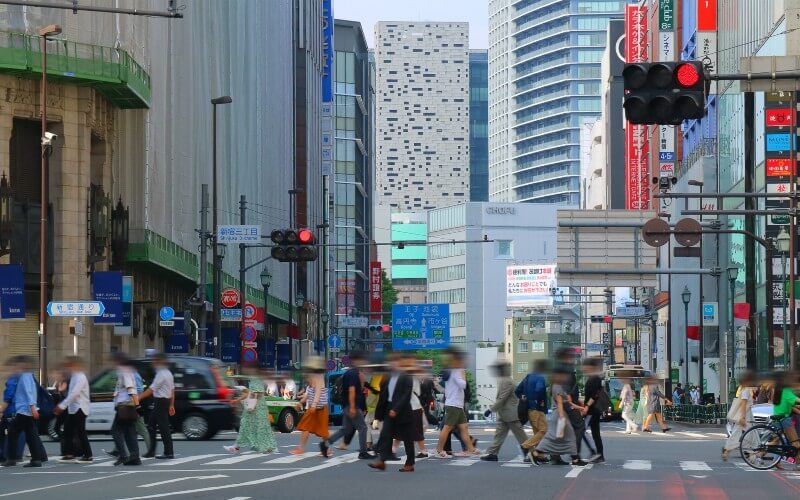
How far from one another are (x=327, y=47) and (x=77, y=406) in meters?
134

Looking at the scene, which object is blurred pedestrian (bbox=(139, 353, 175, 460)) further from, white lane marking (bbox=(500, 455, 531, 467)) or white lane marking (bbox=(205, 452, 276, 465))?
white lane marking (bbox=(500, 455, 531, 467))

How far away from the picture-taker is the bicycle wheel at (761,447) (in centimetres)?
2673

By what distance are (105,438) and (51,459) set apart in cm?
937

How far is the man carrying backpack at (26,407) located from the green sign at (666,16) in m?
93.8

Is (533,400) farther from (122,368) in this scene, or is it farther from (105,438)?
(105,438)

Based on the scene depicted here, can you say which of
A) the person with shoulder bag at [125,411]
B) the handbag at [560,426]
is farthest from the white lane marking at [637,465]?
the person with shoulder bag at [125,411]

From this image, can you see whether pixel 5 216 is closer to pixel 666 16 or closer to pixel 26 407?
pixel 26 407

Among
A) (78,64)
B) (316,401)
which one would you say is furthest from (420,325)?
(316,401)

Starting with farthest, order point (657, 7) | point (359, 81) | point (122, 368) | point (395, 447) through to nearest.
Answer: point (359, 81)
point (657, 7)
point (395, 447)
point (122, 368)

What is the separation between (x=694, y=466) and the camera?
90.4 ft

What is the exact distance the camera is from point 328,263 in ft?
506

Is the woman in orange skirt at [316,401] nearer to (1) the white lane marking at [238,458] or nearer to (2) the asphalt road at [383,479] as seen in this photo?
(2) the asphalt road at [383,479]

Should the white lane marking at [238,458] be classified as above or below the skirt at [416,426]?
below

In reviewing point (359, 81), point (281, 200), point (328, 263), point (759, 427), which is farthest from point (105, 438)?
point (359, 81)
